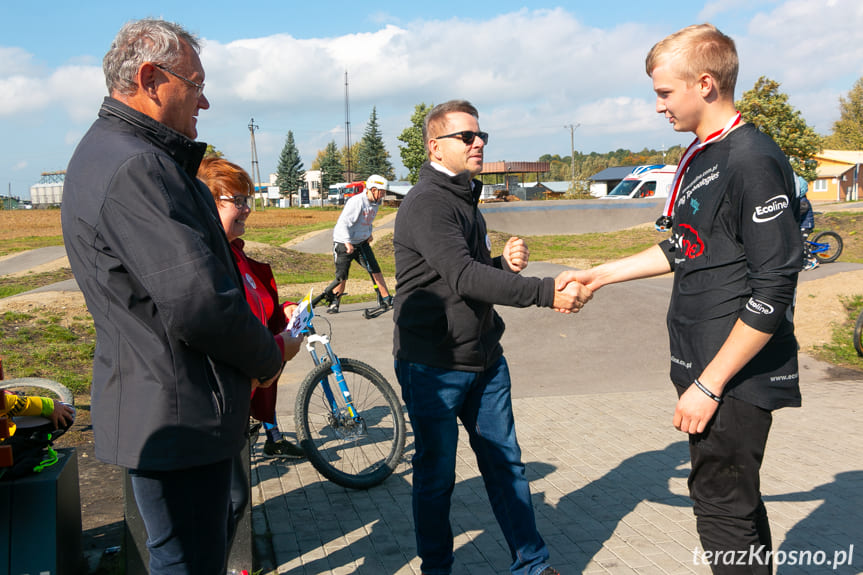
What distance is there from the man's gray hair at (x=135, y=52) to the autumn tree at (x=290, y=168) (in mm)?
99922

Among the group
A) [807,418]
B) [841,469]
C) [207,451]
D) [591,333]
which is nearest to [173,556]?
[207,451]

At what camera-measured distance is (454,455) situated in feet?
10.2

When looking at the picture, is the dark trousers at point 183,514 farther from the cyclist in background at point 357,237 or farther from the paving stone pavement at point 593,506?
the cyclist in background at point 357,237

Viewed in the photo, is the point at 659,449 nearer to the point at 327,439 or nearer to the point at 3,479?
the point at 327,439

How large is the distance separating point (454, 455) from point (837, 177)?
71.8 metres

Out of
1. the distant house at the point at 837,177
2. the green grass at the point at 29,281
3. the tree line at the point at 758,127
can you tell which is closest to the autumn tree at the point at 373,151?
the tree line at the point at 758,127

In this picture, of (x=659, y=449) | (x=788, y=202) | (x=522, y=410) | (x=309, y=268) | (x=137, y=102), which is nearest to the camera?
(x=137, y=102)

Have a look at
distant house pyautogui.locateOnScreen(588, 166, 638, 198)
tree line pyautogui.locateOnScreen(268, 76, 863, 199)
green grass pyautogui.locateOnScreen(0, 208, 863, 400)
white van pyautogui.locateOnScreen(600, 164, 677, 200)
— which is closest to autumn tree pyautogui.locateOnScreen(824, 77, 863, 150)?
tree line pyautogui.locateOnScreen(268, 76, 863, 199)

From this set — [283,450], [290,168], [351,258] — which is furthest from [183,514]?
[290,168]

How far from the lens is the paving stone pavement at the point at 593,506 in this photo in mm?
3459

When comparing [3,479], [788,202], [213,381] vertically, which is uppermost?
[788,202]

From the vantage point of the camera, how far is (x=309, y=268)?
18.6 metres

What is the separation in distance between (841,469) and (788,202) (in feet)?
10.8

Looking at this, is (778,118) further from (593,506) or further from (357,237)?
(593,506)
